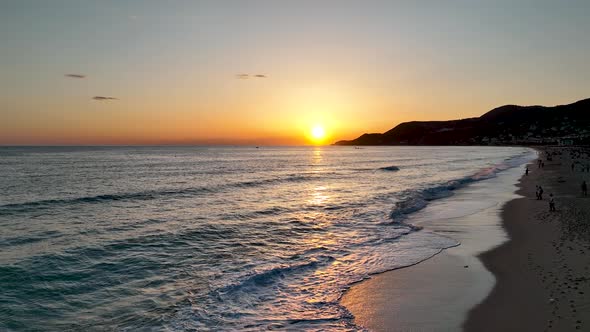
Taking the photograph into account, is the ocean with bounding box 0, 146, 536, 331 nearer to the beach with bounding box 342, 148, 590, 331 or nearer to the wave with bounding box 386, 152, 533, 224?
the wave with bounding box 386, 152, 533, 224

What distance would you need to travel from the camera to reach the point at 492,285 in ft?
40.3

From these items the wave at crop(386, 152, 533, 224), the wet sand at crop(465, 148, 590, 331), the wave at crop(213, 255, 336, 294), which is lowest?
the wave at crop(386, 152, 533, 224)

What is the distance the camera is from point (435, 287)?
40.5 feet

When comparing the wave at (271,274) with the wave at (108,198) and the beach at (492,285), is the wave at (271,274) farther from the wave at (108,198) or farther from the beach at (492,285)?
the wave at (108,198)

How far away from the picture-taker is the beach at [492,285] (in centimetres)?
960

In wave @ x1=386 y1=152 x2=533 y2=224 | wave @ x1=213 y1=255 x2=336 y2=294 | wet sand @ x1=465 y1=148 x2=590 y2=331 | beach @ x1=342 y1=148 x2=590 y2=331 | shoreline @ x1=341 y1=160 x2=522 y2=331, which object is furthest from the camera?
wave @ x1=386 y1=152 x2=533 y2=224

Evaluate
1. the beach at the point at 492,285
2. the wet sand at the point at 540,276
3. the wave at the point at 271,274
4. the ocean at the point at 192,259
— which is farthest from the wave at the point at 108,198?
the wet sand at the point at 540,276

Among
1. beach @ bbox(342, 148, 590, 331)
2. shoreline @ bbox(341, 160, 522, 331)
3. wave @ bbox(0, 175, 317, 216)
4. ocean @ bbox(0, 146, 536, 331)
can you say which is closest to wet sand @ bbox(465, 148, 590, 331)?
beach @ bbox(342, 148, 590, 331)

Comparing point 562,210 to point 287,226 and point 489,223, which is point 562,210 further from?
point 287,226

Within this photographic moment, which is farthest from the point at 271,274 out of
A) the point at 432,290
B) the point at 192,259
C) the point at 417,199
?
the point at 417,199

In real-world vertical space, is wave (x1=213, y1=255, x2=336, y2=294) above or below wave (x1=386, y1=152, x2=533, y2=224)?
above

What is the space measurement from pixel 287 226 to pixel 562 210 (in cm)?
1801

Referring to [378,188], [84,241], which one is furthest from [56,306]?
[378,188]

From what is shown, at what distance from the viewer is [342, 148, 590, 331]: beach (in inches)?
378
